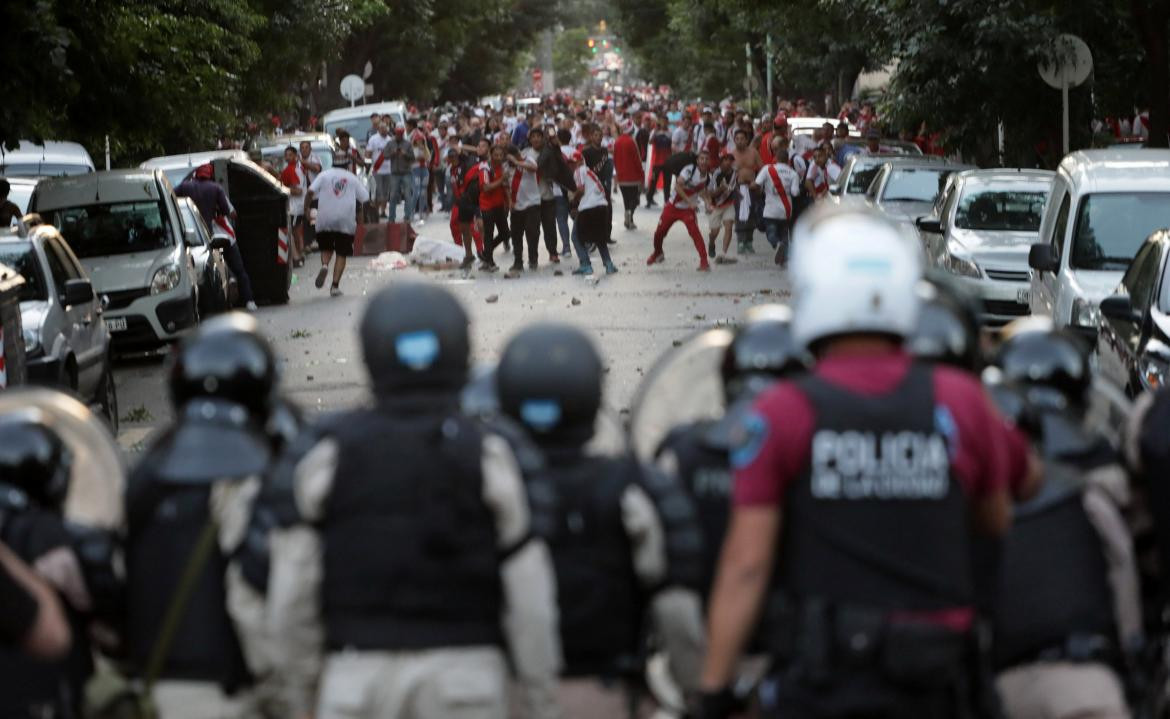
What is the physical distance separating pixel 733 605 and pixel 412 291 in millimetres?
944

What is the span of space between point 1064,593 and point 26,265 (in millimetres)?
11002

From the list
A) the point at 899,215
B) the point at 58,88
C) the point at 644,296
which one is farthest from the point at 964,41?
the point at 58,88

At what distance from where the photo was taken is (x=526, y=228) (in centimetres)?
2580

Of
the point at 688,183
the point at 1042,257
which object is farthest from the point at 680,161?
the point at 1042,257

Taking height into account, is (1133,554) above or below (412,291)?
below

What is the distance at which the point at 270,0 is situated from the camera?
3250 centimetres

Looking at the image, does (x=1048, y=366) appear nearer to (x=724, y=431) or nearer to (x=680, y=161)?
(x=724, y=431)

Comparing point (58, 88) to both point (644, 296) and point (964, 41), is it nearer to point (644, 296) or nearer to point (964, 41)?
point (644, 296)

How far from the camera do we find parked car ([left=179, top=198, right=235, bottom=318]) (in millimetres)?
19250

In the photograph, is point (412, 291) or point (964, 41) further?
point (964, 41)

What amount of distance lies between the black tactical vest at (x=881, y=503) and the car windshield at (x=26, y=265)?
11.3 metres

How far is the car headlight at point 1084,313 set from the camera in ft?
43.2

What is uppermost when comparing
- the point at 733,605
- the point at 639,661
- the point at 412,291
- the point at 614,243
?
the point at 412,291

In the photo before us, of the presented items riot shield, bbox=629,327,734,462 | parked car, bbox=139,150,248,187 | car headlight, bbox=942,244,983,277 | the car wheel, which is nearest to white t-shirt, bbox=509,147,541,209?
parked car, bbox=139,150,248,187
